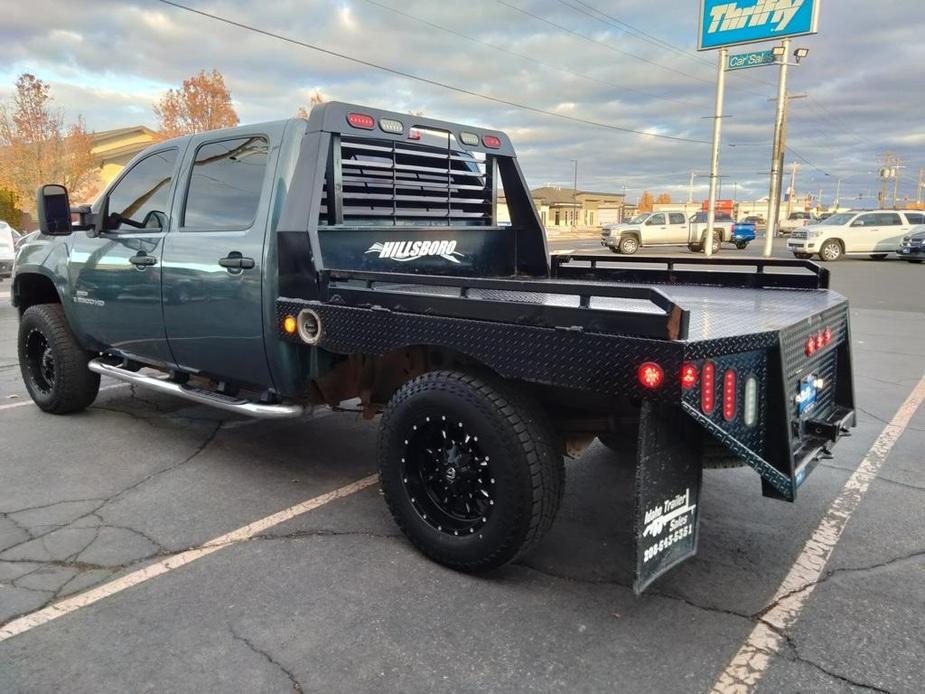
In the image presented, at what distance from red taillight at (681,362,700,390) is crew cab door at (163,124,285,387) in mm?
2243

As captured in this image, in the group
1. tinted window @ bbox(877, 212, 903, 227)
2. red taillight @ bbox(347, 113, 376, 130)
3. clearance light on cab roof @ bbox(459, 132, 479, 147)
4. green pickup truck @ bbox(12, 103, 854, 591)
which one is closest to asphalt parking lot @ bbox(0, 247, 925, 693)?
green pickup truck @ bbox(12, 103, 854, 591)

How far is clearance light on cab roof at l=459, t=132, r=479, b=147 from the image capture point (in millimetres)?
4675

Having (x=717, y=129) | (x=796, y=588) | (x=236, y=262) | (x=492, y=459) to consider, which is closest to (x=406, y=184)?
(x=236, y=262)

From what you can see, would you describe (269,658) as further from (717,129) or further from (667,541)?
(717,129)

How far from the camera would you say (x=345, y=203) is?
13.4 feet

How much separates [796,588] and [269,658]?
2148 mm

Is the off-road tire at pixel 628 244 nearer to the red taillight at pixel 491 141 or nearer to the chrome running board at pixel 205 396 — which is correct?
the red taillight at pixel 491 141

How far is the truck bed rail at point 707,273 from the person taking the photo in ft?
14.0

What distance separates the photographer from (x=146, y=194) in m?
4.68

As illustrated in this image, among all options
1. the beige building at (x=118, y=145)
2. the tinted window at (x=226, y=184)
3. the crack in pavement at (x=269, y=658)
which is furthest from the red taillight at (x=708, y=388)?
the beige building at (x=118, y=145)

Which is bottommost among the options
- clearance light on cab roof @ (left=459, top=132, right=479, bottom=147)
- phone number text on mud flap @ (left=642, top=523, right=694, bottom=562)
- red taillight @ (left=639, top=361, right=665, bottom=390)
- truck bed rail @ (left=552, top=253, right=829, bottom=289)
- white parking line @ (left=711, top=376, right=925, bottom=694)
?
white parking line @ (left=711, top=376, right=925, bottom=694)

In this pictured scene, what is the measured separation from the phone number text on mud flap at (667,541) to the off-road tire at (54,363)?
448cm

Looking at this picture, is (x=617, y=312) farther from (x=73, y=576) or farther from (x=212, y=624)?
(x=73, y=576)

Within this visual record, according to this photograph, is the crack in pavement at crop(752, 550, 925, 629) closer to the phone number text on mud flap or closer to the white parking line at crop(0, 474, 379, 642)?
the phone number text on mud flap
